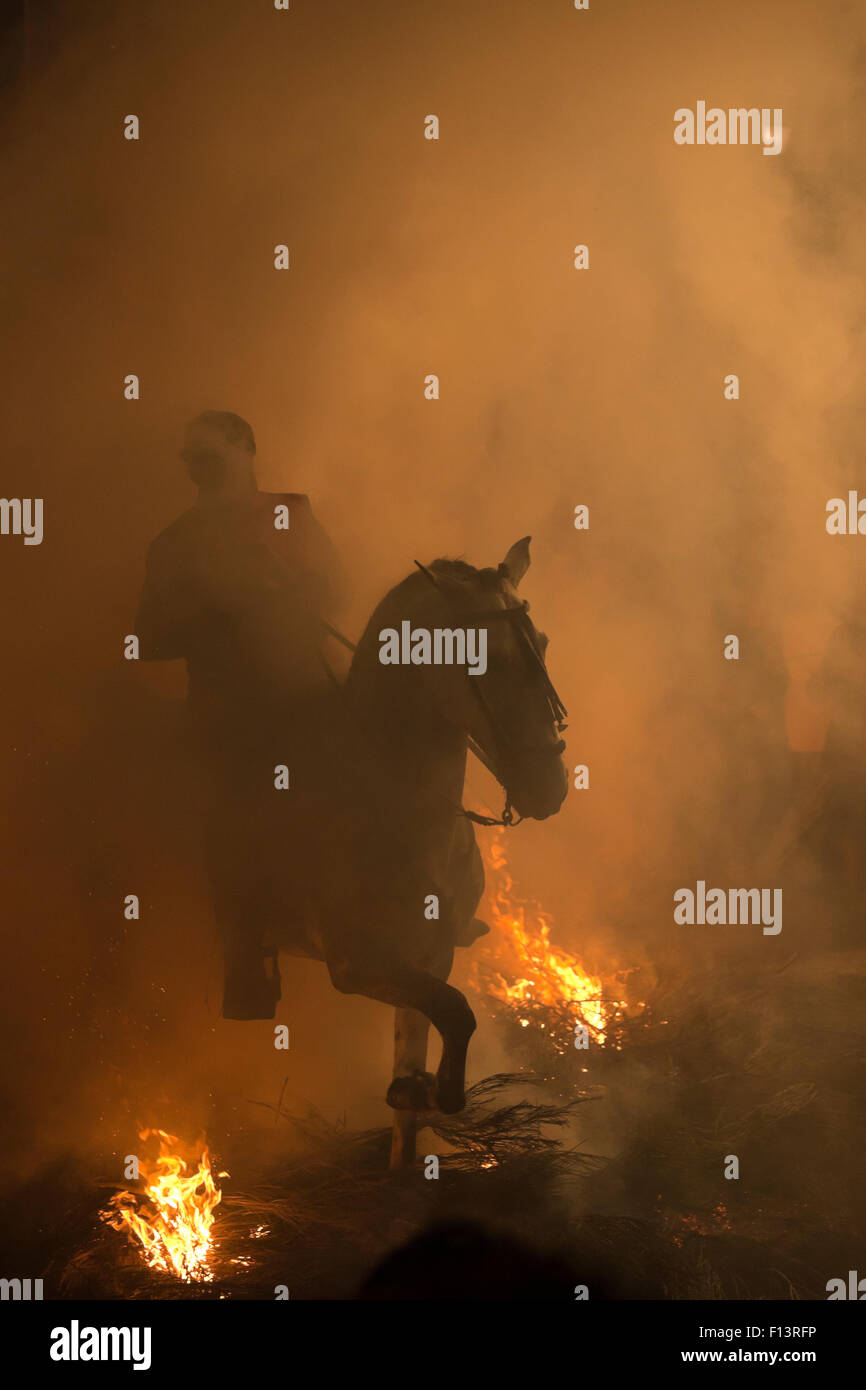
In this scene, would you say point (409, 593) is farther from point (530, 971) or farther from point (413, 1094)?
point (530, 971)

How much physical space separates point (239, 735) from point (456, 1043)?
4.72ft

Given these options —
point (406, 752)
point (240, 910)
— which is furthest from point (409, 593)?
point (240, 910)

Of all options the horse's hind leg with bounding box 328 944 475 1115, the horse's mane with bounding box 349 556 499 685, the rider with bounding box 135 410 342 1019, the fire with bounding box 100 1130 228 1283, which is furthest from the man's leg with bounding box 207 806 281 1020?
the horse's mane with bounding box 349 556 499 685

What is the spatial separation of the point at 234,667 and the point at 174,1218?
6.91ft

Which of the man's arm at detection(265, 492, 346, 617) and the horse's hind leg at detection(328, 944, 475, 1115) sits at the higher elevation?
the man's arm at detection(265, 492, 346, 617)

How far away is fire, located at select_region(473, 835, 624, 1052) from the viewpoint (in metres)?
5.64

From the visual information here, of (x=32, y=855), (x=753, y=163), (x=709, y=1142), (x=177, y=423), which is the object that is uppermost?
(x=753, y=163)

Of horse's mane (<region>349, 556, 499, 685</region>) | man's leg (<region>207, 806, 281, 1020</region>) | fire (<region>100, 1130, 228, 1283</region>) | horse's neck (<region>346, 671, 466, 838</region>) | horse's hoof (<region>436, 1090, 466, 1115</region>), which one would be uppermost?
horse's mane (<region>349, 556, 499, 685</region>)

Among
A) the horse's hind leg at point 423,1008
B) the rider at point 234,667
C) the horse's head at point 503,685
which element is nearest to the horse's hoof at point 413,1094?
the horse's hind leg at point 423,1008

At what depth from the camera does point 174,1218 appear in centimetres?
375

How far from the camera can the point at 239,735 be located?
3.95 meters

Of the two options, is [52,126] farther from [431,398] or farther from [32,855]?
[32,855]

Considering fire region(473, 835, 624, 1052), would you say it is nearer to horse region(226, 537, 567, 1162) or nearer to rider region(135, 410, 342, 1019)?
horse region(226, 537, 567, 1162)

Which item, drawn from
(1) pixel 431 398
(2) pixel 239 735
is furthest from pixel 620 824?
(2) pixel 239 735
